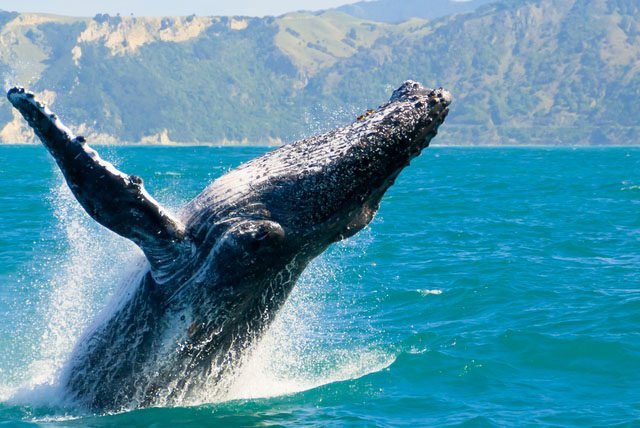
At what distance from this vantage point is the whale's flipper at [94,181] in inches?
284

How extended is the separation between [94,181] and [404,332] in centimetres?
815

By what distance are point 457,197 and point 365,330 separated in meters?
27.2

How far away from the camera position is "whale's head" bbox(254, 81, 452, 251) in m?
7.72

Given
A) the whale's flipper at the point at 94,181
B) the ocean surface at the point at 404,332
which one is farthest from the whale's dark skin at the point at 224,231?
the ocean surface at the point at 404,332

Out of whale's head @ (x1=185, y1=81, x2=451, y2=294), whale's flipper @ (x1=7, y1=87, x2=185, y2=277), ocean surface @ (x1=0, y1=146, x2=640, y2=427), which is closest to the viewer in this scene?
whale's flipper @ (x1=7, y1=87, x2=185, y2=277)

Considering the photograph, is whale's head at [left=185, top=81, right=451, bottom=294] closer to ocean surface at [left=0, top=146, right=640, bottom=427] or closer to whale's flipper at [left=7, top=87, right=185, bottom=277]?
whale's flipper at [left=7, top=87, right=185, bottom=277]

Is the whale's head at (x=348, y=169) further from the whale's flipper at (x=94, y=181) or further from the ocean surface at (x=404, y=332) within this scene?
the ocean surface at (x=404, y=332)

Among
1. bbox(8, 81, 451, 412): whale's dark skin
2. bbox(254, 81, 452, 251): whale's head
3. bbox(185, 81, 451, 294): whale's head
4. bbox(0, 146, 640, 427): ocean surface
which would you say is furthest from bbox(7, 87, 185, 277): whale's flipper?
bbox(0, 146, 640, 427): ocean surface

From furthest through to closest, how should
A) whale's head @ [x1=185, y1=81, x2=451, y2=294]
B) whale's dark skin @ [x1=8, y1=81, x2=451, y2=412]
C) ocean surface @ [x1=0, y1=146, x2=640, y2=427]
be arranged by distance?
1. ocean surface @ [x1=0, y1=146, x2=640, y2=427]
2. whale's head @ [x1=185, y1=81, x2=451, y2=294]
3. whale's dark skin @ [x1=8, y1=81, x2=451, y2=412]

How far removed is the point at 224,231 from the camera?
25.4 feet

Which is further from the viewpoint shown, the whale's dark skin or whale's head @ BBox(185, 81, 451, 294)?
whale's head @ BBox(185, 81, 451, 294)

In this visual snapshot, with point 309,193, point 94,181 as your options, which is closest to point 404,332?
point 309,193

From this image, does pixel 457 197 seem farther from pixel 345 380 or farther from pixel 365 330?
pixel 345 380

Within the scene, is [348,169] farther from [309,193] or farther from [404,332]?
[404,332]
